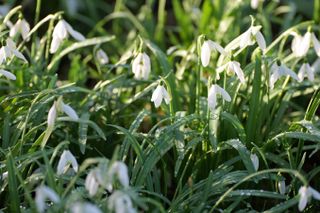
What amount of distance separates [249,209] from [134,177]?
56 cm

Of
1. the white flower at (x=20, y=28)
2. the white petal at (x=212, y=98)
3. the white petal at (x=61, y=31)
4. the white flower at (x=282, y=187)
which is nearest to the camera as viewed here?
the white petal at (x=212, y=98)

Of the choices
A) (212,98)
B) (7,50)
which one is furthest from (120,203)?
(7,50)

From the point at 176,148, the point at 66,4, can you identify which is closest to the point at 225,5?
the point at 66,4

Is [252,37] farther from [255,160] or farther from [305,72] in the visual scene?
[255,160]

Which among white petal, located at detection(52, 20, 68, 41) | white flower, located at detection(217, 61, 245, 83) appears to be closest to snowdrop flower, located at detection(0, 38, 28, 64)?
white petal, located at detection(52, 20, 68, 41)

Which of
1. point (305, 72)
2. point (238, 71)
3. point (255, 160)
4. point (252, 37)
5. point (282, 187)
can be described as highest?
point (252, 37)

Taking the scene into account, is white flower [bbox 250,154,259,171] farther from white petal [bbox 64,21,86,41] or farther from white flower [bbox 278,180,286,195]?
white petal [bbox 64,21,86,41]

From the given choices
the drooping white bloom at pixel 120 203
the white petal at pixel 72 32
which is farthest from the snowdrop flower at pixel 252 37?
the drooping white bloom at pixel 120 203

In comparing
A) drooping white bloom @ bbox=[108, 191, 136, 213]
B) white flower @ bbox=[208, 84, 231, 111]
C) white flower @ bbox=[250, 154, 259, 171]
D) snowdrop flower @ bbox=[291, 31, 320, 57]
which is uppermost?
snowdrop flower @ bbox=[291, 31, 320, 57]

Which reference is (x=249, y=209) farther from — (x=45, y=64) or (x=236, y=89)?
(x=45, y=64)

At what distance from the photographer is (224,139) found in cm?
342

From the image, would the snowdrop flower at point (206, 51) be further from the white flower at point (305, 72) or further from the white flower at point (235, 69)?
the white flower at point (305, 72)

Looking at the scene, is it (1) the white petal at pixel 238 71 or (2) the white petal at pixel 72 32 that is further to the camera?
(2) the white petal at pixel 72 32

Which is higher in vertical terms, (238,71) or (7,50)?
(7,50)
